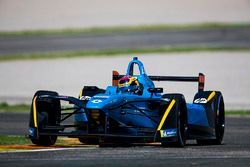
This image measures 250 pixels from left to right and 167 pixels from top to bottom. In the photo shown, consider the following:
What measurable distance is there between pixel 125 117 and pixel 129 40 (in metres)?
31.4

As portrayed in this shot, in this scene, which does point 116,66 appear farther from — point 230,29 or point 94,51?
point 230,29

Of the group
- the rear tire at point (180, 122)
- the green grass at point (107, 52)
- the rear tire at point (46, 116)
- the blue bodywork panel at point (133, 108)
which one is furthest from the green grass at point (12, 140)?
the green grass at point (107, 52)

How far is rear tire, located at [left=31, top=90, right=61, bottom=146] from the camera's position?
15289mm

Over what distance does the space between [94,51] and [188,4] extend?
23657 millimetres

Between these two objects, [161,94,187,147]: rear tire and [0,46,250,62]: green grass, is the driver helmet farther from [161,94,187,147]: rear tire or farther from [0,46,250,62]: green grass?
A: [0,46,250,62]: green grass

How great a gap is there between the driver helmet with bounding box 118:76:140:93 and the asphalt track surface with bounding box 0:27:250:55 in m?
26.5

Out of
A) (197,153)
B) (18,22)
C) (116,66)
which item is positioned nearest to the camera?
(197,153)

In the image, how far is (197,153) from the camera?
13609 mm

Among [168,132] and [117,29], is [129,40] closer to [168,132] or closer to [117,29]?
[117,29]

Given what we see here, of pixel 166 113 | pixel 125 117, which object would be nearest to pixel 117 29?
pixel 125 117

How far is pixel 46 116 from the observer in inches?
612

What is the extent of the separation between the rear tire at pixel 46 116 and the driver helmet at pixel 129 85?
126 cm

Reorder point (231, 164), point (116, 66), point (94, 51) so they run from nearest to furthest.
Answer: point (231, 164)
point (116, 66)
point (94, 51)

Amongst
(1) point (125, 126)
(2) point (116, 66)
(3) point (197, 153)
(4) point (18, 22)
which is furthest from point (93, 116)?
(4) point (18, 22)
